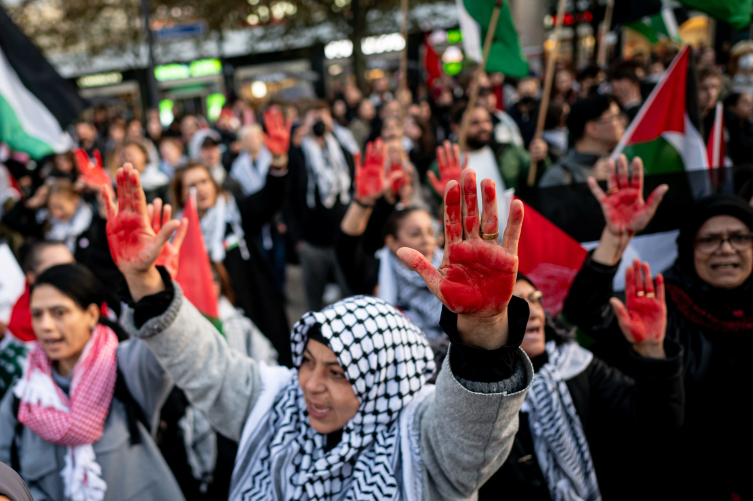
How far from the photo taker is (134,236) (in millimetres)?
1875

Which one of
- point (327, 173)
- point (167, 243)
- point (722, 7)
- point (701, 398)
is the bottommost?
point (701, 398)

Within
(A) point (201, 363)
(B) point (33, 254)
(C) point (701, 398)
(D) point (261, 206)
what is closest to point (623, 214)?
(C) point (701, 398)

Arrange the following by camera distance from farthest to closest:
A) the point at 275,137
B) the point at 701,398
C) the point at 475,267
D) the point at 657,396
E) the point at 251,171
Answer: the point at 251,171
the point at 275,137
the point at 701,398
the point at 657,396
the point at 475,267

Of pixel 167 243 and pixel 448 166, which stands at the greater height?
pixel 167 243

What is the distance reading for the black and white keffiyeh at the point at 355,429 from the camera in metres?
1.70

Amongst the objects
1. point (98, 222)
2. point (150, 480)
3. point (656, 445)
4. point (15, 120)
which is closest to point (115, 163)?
point (15, 120)

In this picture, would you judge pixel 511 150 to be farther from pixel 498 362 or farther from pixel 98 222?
pixel 498 362

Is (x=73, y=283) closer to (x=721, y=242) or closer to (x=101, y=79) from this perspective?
(x=721, y=242)

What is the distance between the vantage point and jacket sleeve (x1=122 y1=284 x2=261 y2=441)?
5.93 feet

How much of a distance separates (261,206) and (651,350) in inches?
117

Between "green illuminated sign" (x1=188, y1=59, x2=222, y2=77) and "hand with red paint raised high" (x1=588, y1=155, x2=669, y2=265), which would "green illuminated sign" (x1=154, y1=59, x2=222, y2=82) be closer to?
"green illuminated sign" (x1=188, y1=59, x2=222, y2=77)

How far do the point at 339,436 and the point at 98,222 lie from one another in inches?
126

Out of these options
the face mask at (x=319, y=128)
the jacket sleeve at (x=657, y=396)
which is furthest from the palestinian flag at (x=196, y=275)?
the face mask at (x=319, y=128)

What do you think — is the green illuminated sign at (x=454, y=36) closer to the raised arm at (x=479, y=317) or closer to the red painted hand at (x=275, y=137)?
the red painted hand at (x=275, y=137)
